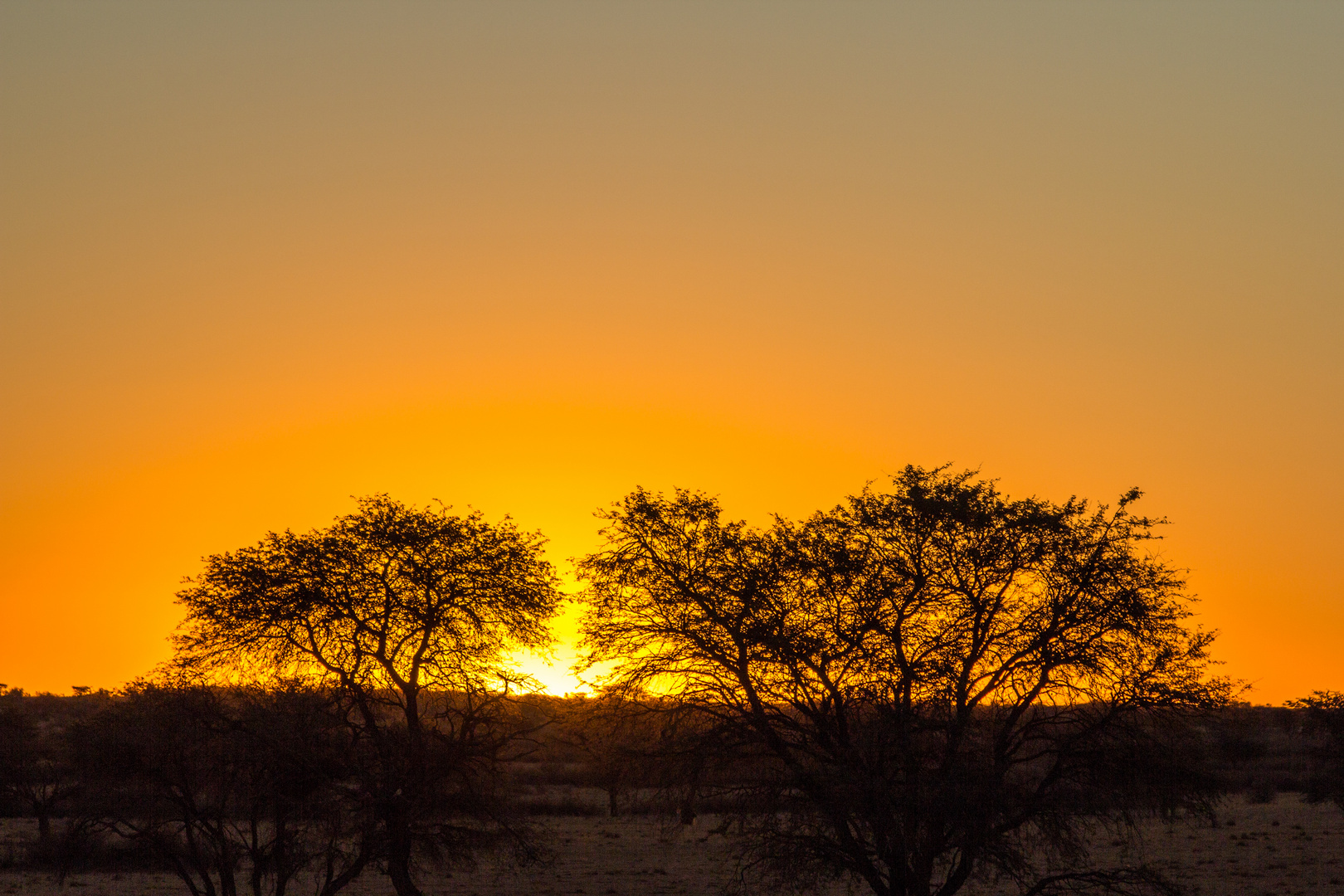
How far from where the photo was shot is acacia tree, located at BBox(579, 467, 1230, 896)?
24219mm

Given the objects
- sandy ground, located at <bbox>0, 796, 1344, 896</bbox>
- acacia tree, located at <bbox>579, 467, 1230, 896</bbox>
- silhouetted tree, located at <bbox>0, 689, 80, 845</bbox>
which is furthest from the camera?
silhouetted tree, located at <bbox>0, 689, 80, 845</bbox>

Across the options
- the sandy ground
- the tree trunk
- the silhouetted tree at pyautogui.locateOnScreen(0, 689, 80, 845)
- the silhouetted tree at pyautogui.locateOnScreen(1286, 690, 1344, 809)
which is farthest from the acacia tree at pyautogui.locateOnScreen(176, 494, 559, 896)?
the silhouetted tree at pyautogui.locateOnScreen(1286, 690, 1344, 809)

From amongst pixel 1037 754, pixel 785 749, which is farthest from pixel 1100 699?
pixel 785 749

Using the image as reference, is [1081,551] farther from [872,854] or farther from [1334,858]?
[1334,858]

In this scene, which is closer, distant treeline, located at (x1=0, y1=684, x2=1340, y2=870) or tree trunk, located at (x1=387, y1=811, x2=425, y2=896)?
distant treeline, located at (x1=0, y1=684, x2=1340, y2=870)

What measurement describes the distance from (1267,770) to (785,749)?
7805cm

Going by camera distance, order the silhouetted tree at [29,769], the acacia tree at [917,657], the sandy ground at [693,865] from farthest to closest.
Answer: the silhouetted tree at [29,769] → the sandy ground at [693,865] → the acacia tree at [917,657]

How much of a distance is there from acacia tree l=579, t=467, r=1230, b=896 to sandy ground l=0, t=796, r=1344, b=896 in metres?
11.4

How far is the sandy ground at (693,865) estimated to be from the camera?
43.9 m

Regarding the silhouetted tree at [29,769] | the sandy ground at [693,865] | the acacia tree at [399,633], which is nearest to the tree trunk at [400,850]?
the acacia tree at [399,633]

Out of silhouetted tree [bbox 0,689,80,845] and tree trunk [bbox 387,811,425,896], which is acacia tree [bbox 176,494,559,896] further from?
silhouetted tree [bbox 0,689,80,845]

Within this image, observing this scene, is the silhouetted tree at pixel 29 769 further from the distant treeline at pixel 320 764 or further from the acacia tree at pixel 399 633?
the acacia tree at pixel 399 633

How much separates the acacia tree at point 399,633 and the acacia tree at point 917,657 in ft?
15.7

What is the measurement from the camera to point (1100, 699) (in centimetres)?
Answer: 2583
